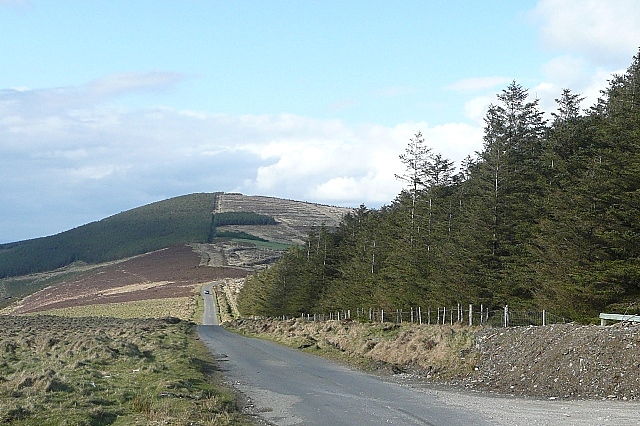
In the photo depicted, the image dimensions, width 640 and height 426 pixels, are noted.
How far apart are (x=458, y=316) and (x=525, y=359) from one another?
1895 centimetres

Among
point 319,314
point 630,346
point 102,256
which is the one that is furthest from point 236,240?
point 630,346

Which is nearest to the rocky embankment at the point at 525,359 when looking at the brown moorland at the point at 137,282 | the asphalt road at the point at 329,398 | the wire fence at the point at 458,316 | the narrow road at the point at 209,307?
the asphalt road at the point at 329,398

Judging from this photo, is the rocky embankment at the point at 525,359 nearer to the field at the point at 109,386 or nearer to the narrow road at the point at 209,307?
the field at the point at 109,386

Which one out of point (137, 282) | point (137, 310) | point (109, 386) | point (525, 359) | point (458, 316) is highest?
point (137, 282)

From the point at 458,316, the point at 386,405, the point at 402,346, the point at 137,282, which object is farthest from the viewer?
the point at 137,282

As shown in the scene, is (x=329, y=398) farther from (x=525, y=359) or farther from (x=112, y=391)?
(x=525, y=359)

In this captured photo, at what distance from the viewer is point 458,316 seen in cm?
3809

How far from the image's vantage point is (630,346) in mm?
17250

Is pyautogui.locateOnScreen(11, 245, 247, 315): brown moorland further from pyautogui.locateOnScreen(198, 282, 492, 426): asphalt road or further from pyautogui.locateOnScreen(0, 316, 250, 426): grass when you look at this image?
pyautogui.locateOnScreen(198, 282, 492, 426): asphalt road

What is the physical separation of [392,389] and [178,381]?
18.7 ft

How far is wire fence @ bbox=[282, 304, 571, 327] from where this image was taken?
98.0ft

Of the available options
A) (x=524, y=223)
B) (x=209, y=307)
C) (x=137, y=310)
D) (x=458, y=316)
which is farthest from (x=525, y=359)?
(x=209, y=307)

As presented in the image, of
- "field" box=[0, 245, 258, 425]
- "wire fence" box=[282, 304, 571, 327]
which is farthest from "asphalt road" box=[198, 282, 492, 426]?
"wire fence" box=[282, 304, 571, 327]

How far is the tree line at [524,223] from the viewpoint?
89.1ft
